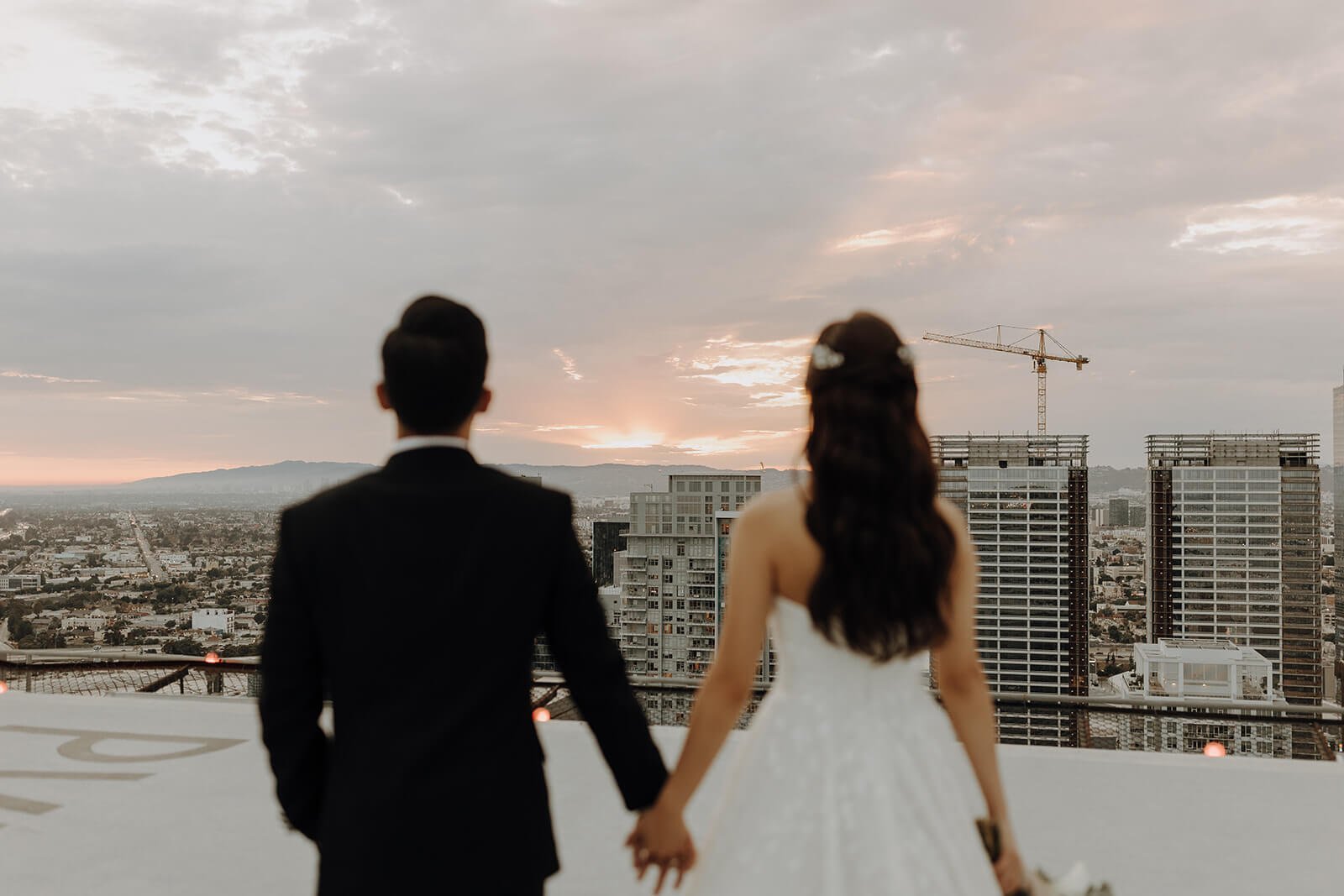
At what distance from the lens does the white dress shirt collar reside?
1212 millimetres

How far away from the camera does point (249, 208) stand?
7.84 m

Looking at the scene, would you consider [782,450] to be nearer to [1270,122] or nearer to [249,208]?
[249,208]

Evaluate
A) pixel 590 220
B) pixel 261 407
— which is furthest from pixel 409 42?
pixel 261 407

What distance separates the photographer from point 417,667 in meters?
1.15

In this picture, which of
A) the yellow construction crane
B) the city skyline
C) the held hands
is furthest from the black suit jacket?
the yellow construction crane

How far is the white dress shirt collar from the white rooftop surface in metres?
1.97

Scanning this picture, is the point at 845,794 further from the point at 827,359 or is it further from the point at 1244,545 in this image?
the point at 1244,545

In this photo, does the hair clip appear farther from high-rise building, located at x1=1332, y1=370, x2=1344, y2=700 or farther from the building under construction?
the building under construction

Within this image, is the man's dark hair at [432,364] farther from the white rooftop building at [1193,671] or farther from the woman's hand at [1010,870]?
the white rooftop building at [1193,671]

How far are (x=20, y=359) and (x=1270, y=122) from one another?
55.4 feet

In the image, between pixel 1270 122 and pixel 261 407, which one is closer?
pixel 261 407

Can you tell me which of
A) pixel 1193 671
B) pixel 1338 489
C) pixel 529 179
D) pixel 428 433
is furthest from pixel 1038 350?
pixel 428 433

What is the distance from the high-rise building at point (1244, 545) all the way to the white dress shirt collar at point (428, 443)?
66.4 ft

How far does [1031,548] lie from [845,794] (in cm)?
A: 1977
